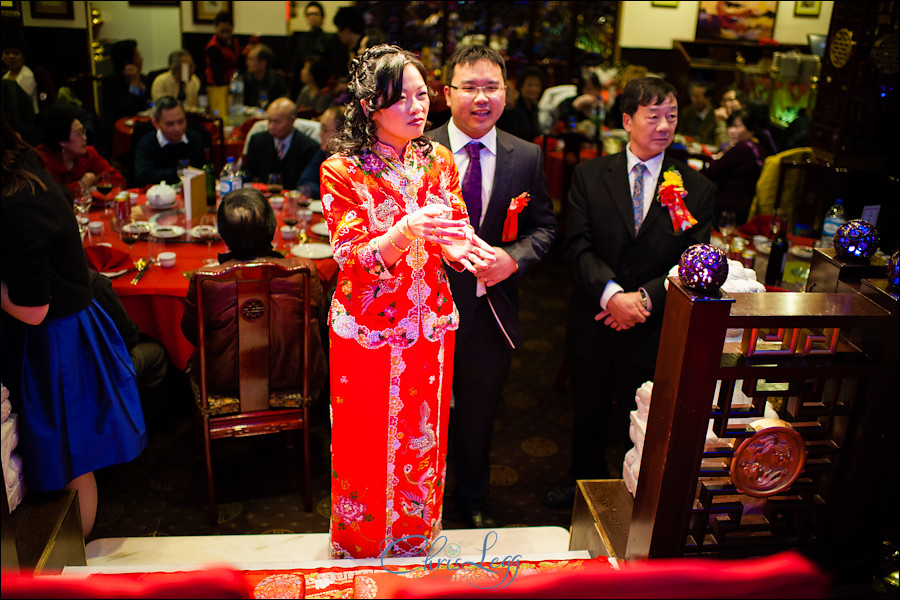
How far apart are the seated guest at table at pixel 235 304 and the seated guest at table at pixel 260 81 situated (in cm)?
489

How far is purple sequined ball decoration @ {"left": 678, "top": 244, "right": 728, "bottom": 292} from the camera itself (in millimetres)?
1526

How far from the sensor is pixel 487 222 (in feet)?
8.08

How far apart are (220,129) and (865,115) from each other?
412cm

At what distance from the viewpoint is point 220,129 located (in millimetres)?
5285

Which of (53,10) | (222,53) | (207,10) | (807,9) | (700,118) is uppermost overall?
(807,9)

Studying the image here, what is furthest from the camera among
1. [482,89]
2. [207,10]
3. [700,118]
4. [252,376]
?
[207,10]

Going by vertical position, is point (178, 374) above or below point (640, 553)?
below

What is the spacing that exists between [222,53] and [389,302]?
7.93 metres

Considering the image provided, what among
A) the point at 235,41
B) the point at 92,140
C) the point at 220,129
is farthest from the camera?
the point at 235,41

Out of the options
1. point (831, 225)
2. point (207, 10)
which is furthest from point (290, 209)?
point (207, 10)

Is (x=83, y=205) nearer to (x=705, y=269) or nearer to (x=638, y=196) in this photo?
(x=638, y=196)

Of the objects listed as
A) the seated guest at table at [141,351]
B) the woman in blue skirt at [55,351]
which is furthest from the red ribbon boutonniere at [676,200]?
the seated guest at table at [141,351]

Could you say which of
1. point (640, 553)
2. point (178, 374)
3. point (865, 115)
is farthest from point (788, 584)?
point (865, 115)

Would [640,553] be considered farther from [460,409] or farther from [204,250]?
[204,250]
